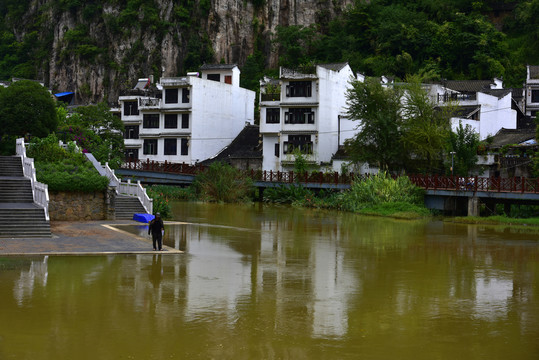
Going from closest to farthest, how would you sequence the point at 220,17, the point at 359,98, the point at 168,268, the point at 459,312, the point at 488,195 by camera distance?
the point at 459,312
the point at 168,268
the point at 488,195
the point at 359,98
the point at 220,17

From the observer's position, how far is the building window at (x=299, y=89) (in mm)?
60969

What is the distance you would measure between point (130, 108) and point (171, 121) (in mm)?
6336

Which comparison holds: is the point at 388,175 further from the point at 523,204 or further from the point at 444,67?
the point at 444,67

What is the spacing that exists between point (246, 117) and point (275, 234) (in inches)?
1734

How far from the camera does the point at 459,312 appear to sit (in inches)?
633

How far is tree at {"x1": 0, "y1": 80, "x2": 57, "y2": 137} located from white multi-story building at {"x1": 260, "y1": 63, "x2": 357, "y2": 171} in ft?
78.8

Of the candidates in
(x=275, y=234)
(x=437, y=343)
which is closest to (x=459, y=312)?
(x=437, y=343)

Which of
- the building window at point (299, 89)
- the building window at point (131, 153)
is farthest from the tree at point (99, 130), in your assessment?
the building window at point (299, 89)

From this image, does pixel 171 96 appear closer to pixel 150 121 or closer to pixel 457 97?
pixel 150 121

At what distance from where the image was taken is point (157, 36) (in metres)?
97.1

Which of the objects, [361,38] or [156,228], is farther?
[361,38]

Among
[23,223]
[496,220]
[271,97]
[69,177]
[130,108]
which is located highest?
[271,97]

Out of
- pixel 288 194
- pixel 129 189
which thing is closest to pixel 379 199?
pixel 288 194

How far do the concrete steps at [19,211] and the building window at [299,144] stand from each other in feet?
101
